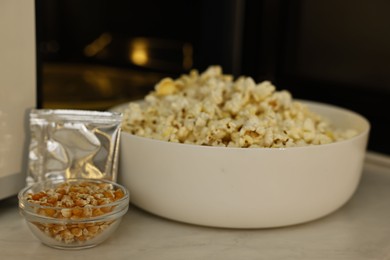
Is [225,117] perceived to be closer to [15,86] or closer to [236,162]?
[236,162]

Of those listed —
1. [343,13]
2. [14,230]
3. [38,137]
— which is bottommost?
[14,230]

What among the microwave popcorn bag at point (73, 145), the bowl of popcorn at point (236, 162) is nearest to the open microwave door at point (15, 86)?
the microwave popcorn bag at point (73, 145)

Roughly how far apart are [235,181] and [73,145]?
8.9 inches

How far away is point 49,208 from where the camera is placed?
2.69 feet

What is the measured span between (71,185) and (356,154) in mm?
372

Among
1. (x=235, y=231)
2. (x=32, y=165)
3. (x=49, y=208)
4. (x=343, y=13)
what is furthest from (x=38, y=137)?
(x=343, y=13)

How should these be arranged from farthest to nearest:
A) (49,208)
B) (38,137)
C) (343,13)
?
1. (343,13)
2. (38,137)
3. (49,208)

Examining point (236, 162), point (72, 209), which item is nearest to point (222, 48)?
point (236, 162)

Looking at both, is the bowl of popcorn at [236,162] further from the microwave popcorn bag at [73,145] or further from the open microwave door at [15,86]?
the open microwave door at [15,86]

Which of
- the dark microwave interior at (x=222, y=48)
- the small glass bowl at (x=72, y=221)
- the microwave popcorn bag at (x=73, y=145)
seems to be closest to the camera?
the small glass bowl at (x=72, y=221)

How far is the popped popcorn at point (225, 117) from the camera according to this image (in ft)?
2.96

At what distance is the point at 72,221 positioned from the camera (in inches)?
32.2

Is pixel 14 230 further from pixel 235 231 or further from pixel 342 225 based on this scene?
pixel 342 225

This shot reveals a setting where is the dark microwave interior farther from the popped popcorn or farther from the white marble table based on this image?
the white marble table
